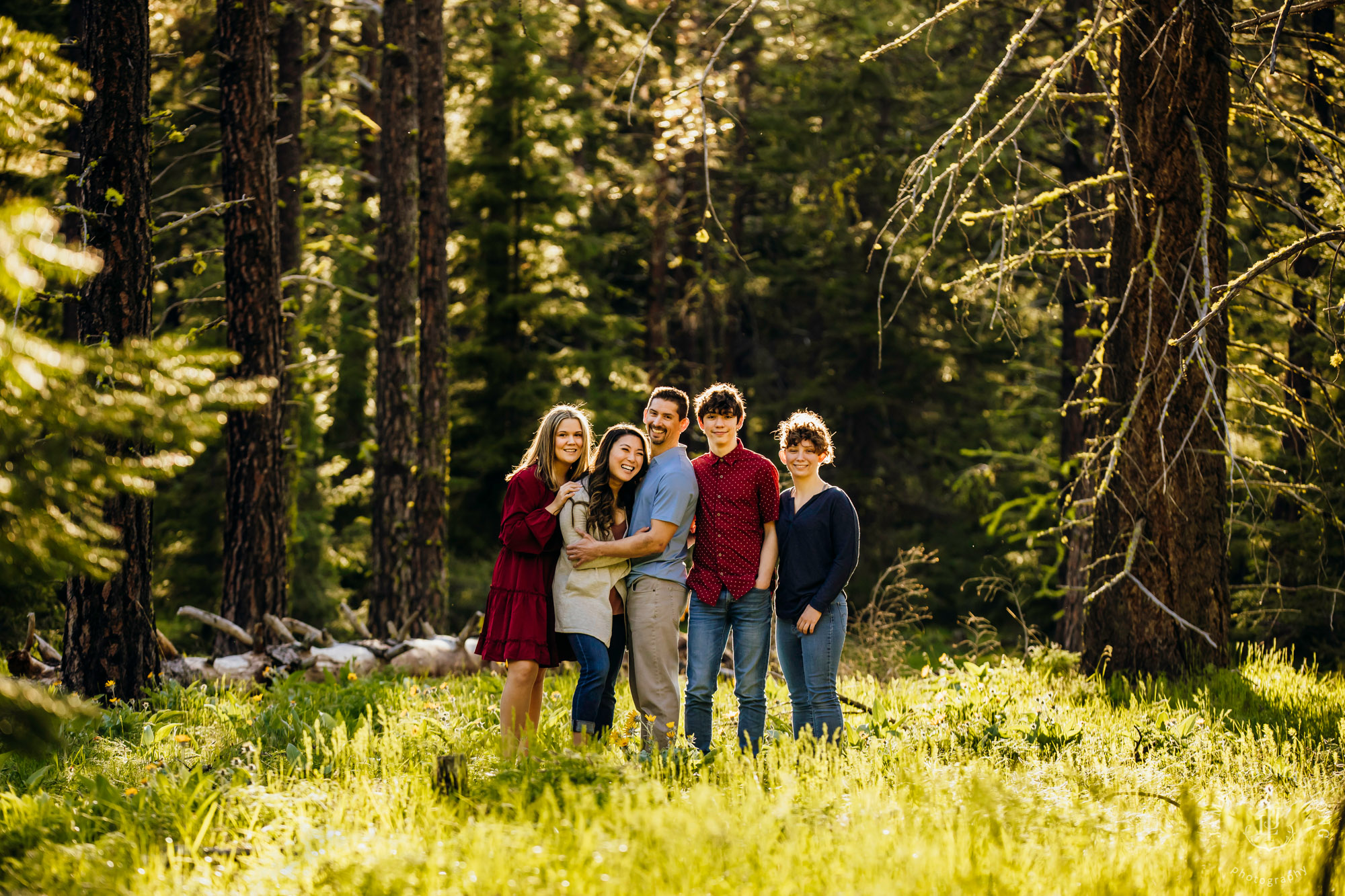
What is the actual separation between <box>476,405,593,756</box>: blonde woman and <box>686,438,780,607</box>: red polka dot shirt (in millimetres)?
764

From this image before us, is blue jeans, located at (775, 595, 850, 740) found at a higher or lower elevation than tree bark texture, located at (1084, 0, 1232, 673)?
lower

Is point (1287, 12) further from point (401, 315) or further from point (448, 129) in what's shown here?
point (448, 129)

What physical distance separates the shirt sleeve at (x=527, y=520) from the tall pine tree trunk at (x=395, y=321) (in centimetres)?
815

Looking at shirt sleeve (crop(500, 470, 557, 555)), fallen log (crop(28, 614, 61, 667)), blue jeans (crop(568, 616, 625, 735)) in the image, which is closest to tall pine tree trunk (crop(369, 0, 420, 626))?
fallen log (crop(28, 614, 61, 667))

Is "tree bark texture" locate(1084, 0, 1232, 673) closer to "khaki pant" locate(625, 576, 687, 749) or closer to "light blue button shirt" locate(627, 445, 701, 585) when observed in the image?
"light blue button shirt" locate(627, 445, 701, 585)

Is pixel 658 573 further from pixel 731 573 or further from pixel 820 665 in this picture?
pixel 820 665

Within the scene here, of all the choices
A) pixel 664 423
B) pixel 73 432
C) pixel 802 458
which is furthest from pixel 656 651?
pixel 73 432

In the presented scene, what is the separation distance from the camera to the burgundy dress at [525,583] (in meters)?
5.58

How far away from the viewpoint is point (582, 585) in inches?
219

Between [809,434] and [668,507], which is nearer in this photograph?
[668,507]

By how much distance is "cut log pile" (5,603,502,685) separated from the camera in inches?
338

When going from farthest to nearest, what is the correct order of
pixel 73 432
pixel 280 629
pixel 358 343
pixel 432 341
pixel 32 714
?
pixel 358 343 → pixel 432 341 → pixel 280 629 → pixel 73 432 → pixel 32 714

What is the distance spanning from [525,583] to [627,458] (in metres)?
0.90

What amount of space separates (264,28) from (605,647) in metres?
7.43
